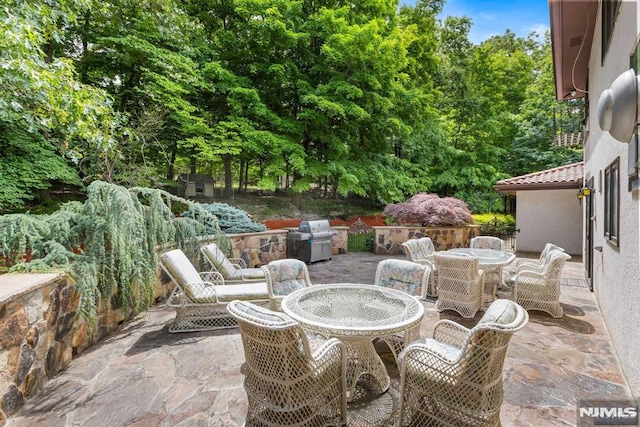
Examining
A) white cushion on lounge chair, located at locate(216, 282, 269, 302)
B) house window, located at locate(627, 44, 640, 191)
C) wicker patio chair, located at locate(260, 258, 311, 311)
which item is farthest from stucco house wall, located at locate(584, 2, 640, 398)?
white cushion on lounge chair, located at locate(216, 282, 269, 302)

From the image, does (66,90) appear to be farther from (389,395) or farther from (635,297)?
(635,297)

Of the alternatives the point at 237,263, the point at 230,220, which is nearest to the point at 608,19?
the point at 237,263

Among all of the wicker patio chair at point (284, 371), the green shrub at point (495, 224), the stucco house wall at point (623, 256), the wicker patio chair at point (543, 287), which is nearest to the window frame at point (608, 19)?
the stucco house wall at point (623, 256)

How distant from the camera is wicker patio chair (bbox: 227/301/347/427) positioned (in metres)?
2.01

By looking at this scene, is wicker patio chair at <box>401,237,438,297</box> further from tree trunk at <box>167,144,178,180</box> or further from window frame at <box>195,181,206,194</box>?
window frame at <box>195,181,206,194</box>

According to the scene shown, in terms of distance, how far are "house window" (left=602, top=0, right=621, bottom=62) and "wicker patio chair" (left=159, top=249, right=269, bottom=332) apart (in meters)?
5.47

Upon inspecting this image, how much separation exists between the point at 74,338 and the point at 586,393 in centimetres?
492

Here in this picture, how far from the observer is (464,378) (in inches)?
78.1

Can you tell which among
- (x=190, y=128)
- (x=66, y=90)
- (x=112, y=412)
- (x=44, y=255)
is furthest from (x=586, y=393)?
(x=190, y=128)

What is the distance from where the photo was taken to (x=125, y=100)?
1088cm

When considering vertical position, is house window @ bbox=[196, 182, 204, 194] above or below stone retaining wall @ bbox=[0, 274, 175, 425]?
above

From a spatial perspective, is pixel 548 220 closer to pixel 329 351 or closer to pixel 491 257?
pixel 491 257

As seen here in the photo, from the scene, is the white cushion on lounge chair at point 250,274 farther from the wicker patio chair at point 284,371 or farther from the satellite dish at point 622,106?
the satellite dish at point 622,106

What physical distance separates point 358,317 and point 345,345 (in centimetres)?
51
